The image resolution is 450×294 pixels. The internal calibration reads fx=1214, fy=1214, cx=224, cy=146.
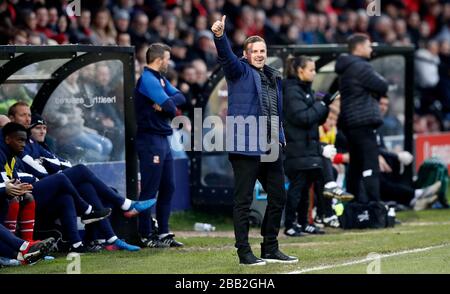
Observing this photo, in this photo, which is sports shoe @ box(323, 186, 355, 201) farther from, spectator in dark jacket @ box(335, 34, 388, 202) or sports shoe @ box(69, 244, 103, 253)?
sports shoe @ box(69, 244, 103, 253)

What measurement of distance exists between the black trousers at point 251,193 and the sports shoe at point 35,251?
178 cm

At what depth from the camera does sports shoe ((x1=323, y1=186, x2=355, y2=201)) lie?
14.3 meters

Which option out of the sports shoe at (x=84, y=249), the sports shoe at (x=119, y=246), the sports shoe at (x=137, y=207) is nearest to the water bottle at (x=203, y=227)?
the sports shoe at (x=137, y=207)

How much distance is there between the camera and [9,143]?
11.8 meters

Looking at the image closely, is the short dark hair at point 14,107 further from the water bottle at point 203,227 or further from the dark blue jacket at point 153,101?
the water bottle at point 203,227

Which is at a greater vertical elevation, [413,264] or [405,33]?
[405,33]

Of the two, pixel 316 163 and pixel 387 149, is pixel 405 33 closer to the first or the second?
pixel 387 149

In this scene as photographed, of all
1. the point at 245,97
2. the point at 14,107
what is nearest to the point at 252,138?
the point at 245,97

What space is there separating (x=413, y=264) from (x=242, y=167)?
1765 millimetres

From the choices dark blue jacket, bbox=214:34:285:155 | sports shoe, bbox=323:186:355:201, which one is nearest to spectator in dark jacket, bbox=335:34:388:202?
sports shoe, bbox=323:186:355:201

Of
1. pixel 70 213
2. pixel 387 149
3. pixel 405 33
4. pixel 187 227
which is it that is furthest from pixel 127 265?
pixel 405 33

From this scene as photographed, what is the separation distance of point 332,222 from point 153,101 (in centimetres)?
328

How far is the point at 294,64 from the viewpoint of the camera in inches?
547

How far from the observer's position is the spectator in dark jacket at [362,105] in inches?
582
